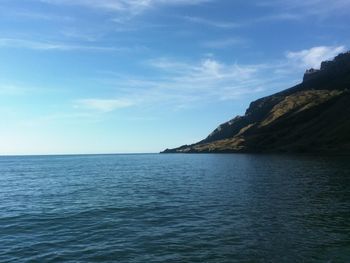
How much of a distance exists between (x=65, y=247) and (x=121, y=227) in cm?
836

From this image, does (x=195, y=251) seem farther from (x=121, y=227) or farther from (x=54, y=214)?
(x=54, y=214)

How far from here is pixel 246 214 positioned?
45.3 metres

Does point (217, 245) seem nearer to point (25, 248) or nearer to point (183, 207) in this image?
point (25, 248)

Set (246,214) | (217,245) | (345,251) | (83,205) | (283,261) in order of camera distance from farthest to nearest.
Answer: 1. (83,205)
2. (246,214)
3. (217,245)
4. (345,251)
5. (283,261)

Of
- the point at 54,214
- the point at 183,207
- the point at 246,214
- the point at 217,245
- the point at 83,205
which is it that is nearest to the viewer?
the point at 217,245

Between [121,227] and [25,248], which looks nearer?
[25,248]

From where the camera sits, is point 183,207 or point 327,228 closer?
point 327,228

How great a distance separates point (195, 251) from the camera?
99.2 ft

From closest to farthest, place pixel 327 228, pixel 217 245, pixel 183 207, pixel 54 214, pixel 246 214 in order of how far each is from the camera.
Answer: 1. pixel 217 245
2. pixel 327 228
3. pixel 246 214
4. pixel 54 214
5. pixel 183 207

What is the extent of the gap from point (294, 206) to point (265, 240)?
1896 cm

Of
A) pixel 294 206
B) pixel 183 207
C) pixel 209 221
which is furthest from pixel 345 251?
pixel 183 207

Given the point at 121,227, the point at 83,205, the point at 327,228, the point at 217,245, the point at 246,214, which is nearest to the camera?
the point at 217,245

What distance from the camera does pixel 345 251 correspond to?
29.5 meters

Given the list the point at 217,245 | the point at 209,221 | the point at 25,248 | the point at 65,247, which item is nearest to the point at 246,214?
the point at 209,221
